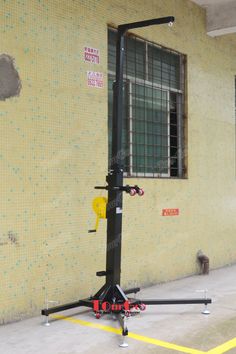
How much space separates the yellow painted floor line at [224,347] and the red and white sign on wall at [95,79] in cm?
319

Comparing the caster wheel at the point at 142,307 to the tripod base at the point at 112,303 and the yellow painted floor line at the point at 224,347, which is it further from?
the yellow painted floor line at the point at 224,347

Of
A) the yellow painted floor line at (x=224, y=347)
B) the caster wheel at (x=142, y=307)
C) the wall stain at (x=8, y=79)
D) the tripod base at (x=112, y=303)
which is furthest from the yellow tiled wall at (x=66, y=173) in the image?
the yellow painted floor line at (x=224, y=347)

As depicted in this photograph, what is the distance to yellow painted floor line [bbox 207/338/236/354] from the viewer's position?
13.2 feet

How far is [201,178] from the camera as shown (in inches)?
305

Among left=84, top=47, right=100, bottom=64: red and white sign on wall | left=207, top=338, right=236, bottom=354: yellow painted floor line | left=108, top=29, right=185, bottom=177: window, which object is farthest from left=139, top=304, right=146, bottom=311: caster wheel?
left=84, top=47, right=100, bottom=64: red and white sign on wall

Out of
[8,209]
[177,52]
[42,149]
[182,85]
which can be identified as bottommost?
[8,209]

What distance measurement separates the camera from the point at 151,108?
700 cm

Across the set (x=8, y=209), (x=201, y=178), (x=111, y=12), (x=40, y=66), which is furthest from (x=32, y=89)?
(x=201, y=178)

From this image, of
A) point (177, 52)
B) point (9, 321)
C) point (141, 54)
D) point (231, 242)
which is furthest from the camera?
point (231, 242)

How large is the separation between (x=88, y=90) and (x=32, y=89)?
2.77 feet

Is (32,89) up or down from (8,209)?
up

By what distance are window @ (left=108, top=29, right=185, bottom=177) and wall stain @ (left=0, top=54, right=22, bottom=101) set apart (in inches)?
60.3

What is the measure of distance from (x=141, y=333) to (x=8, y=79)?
8.94 feet

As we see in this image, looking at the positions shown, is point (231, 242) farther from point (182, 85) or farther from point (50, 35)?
point (50, 35)
